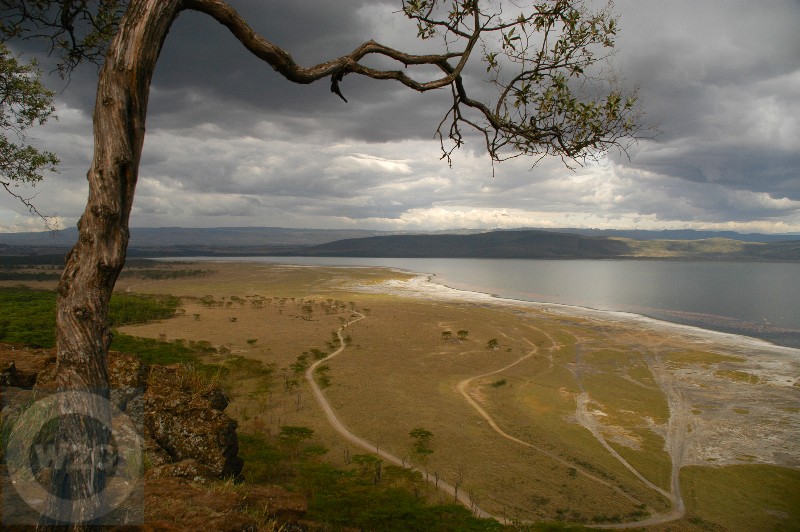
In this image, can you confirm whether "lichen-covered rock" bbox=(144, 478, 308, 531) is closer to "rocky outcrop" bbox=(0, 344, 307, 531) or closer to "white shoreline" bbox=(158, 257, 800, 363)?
"rocky outcrop" bbox=(0, 344, 307, 531)

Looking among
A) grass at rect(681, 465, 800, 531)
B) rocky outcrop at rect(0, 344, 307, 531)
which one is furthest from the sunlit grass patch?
rocky outcrop at rect(0, 344, 307, 531)

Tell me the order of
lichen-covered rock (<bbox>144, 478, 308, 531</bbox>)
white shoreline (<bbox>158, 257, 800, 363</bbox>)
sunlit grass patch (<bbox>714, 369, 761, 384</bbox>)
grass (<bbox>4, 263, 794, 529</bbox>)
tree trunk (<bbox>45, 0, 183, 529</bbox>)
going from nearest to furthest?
1. tree trunk (<bbox>45, 0, 183, 529</bbox>)
2. lichen-covered rock (<bbox>144, 478, 308, 531</bbox>)
3. grass (<bbox>4, 263, 794, 529</bbox>)
4. sunlit grass patch (<bbox>714, 369, 761, 384</bbox>)
5. white shoreline (<bbox>158, 257, 800, 363</bbox>)

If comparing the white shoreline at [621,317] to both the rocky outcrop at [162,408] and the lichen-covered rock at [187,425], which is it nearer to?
the lichen-covered rock at [187,425]

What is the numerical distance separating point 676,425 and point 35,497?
72.7ft

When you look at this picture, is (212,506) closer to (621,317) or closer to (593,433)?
(593,433)

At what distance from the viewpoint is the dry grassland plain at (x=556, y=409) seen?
13.3m

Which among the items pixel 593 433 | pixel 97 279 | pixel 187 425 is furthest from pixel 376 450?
pixel 97 279

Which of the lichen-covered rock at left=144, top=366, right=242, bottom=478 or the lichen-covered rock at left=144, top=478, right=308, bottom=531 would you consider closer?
the lichen-covered rock at left=144, top=478, right=308, bottom=531

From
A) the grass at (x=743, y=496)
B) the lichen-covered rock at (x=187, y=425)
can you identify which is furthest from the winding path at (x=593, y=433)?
the lichen-covered rock at (x=187, y=425)

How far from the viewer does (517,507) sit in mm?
11906
